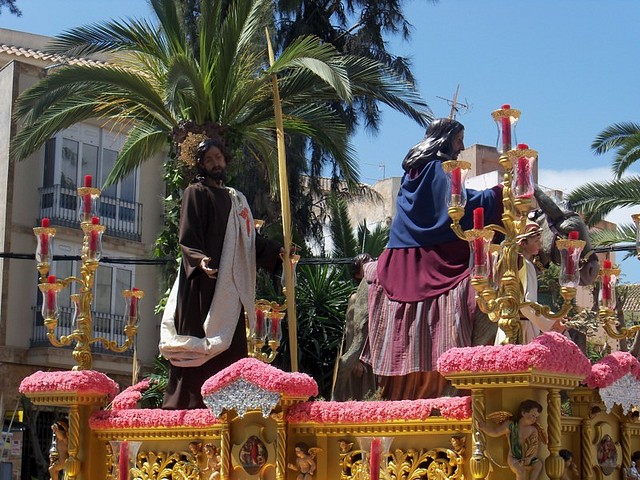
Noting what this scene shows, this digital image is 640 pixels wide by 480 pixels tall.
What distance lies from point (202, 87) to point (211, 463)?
18.5 ft

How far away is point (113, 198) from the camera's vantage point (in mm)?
28562

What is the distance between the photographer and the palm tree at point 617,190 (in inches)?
806

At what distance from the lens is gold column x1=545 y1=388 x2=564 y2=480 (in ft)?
23.7

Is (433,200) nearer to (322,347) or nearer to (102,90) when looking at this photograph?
(102,90)

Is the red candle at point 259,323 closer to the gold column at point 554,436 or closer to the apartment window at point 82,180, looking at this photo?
the gold column at point 554,436

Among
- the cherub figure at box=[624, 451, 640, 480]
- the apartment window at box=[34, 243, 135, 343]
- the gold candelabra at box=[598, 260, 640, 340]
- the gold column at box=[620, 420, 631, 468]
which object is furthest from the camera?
the apartment window at box=[34, 243, 135, 343]

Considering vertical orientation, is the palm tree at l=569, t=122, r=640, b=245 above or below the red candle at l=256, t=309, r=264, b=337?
above

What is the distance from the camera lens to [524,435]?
721 cm

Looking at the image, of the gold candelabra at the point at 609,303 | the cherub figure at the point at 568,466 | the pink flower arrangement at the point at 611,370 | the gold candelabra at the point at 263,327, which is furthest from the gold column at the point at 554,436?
the gold candelabra at the point at 263,327

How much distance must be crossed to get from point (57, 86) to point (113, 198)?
14.1 meters

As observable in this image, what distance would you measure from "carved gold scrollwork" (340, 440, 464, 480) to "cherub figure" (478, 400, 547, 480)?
459mm

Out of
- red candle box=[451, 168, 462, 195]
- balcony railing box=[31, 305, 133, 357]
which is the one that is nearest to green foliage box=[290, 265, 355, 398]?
balcony railing box=[31, 305, 133, 357]

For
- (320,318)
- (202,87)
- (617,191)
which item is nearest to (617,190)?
(617,191)

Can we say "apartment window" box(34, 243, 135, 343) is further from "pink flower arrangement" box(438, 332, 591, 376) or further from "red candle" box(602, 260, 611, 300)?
"pink flower arrangement" box(438, 332, 591, 376)
